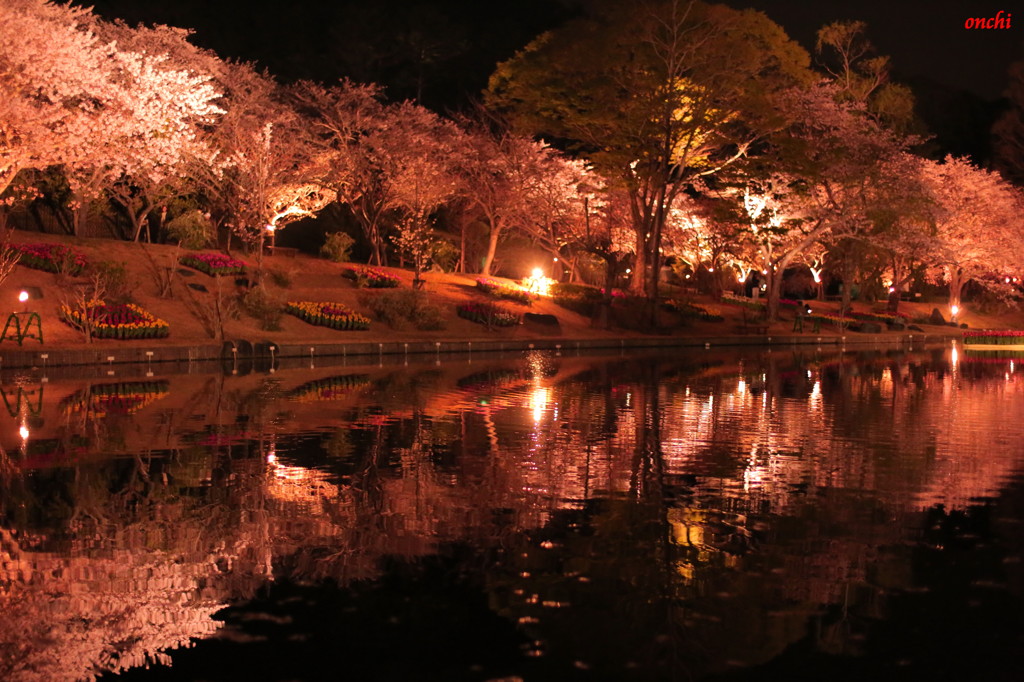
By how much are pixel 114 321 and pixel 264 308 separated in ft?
16.3

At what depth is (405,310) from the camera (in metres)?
33.4

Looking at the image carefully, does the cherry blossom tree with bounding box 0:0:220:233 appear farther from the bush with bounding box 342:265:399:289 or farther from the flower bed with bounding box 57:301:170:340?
the bush with bounding box 342:265:399:289

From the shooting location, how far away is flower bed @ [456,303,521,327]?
3575 centimetres

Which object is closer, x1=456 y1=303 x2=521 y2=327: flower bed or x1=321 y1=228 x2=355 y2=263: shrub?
x1=456 y1=303 x2=521 y2=327: flower bed

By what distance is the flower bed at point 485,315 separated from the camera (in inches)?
1407

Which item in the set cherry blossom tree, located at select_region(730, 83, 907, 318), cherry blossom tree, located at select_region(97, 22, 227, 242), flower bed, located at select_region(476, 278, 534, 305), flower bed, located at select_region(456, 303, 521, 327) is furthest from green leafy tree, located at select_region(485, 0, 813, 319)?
cherry blossom tree, located at select_region(97, 22, 227, 242)

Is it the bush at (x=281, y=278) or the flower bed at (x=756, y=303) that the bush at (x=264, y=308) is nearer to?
the bush at (x=281, y=278)

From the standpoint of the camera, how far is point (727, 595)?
19.9ft

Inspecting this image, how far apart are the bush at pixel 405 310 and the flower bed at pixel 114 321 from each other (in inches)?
325

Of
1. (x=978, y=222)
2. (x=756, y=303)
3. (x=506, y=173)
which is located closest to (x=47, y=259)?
(x=506, y=173)

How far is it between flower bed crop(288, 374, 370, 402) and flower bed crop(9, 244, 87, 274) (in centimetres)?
1152

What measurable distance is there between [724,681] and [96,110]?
29.9m

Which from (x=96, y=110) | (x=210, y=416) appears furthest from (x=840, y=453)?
(x=96, y=110)

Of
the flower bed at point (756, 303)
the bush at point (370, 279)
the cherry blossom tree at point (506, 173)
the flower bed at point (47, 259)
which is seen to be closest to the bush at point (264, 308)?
the flower bed at point (47, 259)
